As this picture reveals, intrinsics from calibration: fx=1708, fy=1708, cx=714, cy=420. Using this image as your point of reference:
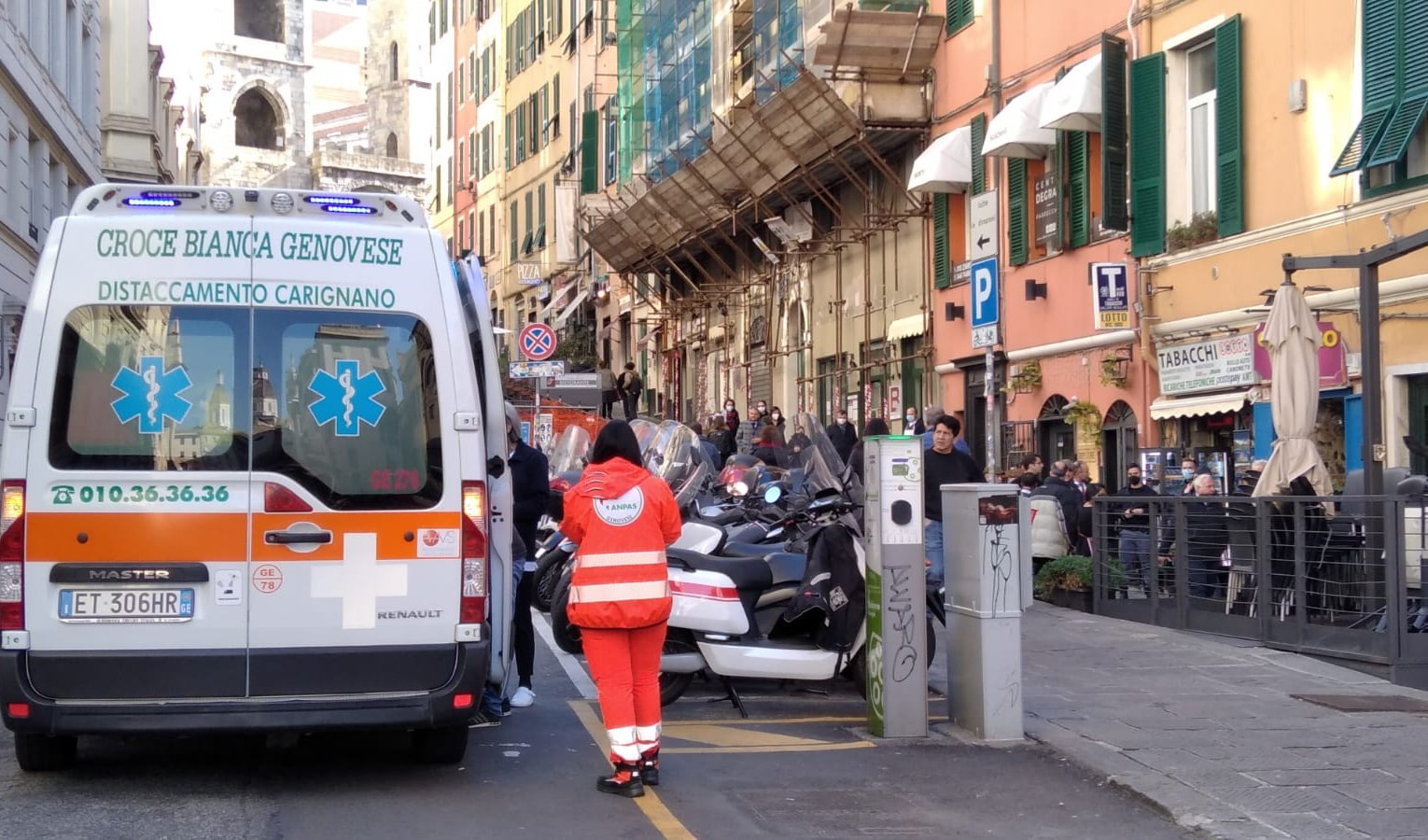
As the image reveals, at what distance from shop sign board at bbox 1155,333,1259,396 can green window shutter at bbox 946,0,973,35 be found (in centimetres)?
701

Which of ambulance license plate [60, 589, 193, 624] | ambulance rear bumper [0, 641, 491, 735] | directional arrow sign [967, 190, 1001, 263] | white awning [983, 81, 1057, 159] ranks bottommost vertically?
ambulance rear bumper [0, 641, 491, 735]

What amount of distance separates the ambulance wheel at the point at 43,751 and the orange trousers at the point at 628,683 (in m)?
2.32

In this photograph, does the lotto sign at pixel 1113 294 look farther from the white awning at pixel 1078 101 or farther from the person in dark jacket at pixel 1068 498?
the person in dark jacket at pixel 1068 498

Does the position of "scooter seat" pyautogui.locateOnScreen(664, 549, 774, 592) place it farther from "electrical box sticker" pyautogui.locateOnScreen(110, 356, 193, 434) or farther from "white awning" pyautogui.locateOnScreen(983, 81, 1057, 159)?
"white awning" pyautogui.locateOnScreen(983, 81, 1057, 159)

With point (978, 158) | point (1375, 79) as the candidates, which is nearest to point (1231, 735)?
point (1375, 79)

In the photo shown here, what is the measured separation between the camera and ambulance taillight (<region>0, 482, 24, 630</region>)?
680 cm

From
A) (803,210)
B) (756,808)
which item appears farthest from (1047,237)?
(756,808)

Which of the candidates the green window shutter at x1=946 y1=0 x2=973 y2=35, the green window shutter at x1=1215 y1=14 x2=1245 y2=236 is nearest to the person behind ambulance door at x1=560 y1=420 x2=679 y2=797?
the green window shutter at x1=1215 y1=14 x2=1245 y2=236

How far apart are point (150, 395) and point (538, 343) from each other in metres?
19.1

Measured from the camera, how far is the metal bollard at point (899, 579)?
878cm

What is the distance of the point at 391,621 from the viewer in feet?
23.4

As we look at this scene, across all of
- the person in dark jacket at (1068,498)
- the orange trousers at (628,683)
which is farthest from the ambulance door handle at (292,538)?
the person in dark jacket at (1068,498)

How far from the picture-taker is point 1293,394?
12.9m

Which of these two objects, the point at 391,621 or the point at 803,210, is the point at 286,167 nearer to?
the point at 803,210
